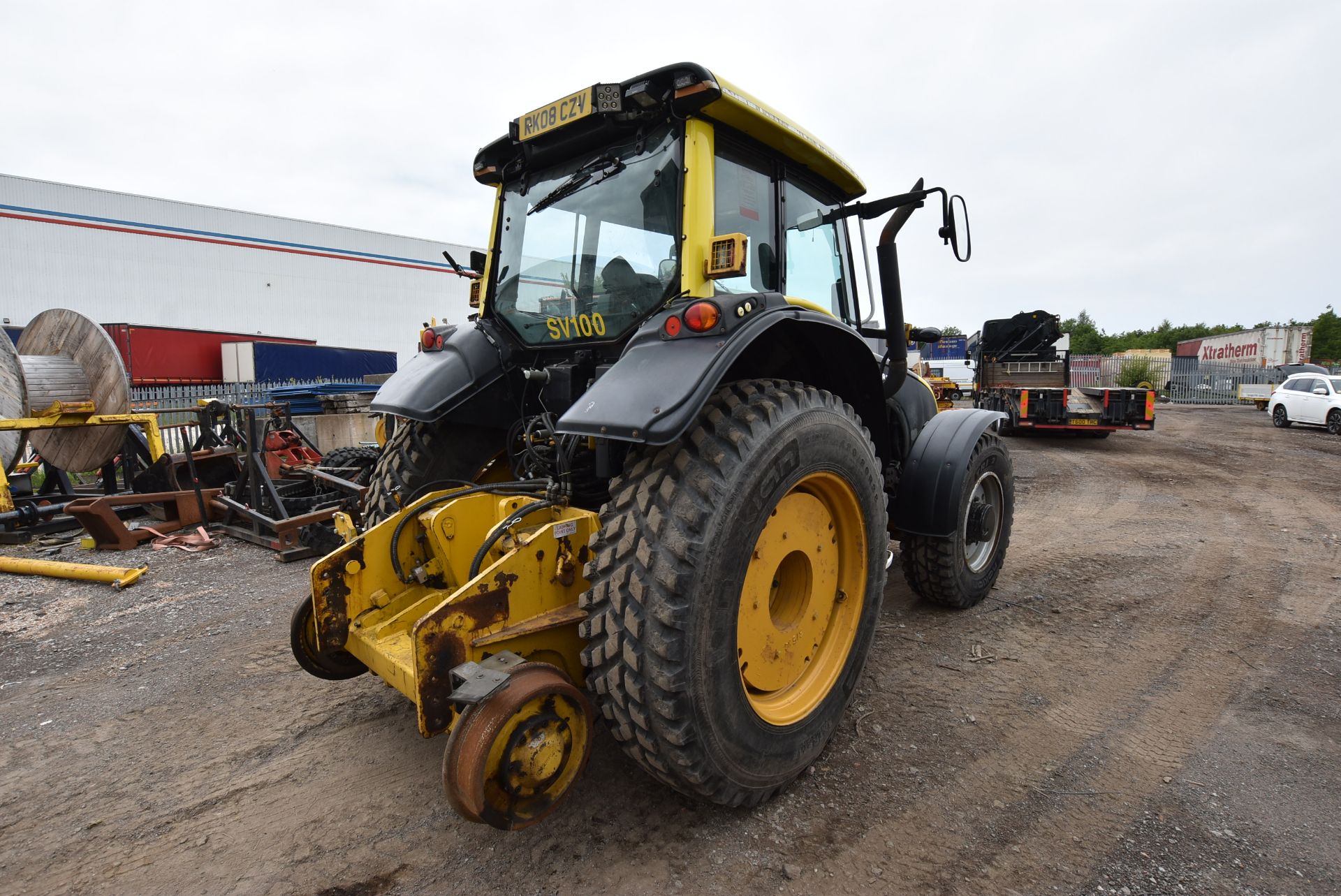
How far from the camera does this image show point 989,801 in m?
2.32

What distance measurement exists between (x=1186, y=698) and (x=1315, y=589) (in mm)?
2548

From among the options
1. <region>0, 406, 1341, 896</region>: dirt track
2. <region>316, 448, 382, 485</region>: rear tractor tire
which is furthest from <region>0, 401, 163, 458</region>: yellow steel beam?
<region>0, 406, 1341, 896</region>: dirt track

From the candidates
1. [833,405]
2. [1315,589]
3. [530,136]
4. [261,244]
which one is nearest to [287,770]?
[833,405]

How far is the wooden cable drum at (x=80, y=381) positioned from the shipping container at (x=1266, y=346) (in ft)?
118

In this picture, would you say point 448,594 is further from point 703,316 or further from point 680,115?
point 680,115

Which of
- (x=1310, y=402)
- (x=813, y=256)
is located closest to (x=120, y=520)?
(x=813, y=256)

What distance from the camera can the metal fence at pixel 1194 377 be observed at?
2619 centimetres

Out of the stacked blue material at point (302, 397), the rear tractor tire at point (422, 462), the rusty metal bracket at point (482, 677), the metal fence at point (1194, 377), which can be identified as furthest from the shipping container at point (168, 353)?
the metal fence at point (1194, 377)

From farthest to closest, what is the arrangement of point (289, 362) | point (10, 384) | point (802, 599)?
point (289, 362) < point (10, 384) < point (802, 599)

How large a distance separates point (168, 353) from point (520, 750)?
22.3 m

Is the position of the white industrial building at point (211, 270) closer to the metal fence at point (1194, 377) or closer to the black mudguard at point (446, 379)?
the black mudguard at point (446, 379)

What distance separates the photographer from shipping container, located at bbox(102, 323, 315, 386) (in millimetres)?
17734

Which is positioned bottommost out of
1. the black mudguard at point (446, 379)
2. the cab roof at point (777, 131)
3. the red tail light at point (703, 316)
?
the black mudguard at point (446, 379)

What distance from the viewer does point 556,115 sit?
8.76ft
